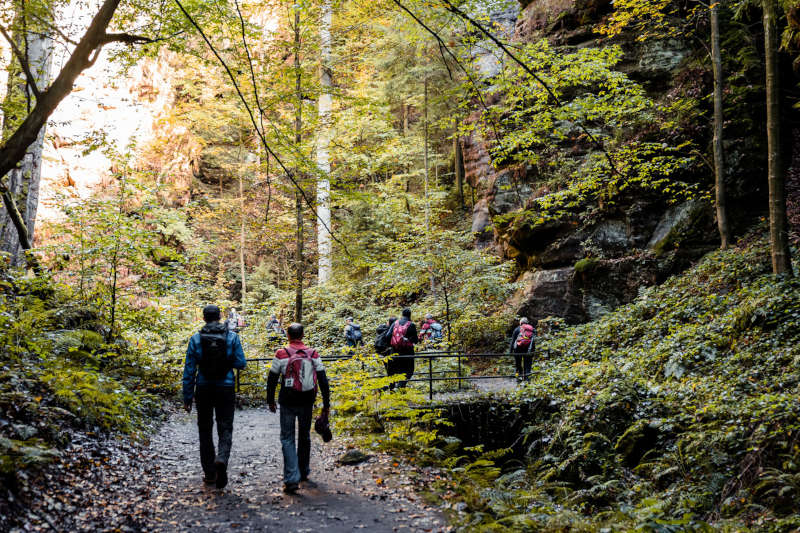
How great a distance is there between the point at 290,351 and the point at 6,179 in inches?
337

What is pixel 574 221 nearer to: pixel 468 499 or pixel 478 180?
pixel 478 180

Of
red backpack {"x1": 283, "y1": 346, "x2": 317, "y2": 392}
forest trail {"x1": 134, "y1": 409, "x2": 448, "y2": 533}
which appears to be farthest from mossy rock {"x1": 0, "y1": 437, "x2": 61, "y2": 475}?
red backpack {"x1": 283, "y1": 346, "x2": 317, "y2": 392}

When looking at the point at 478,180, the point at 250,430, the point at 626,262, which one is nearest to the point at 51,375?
the point at 250,430

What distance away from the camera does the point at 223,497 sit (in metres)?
5.15

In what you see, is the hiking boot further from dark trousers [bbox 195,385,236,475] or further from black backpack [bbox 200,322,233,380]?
black backpack [bbox 200,322,233,380]

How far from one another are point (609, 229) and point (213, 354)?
13940 millimetres

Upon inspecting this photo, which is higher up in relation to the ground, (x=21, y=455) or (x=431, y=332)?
(x=431, y=332)

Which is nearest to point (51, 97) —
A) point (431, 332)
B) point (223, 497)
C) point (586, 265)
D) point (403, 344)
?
point (223, 497)

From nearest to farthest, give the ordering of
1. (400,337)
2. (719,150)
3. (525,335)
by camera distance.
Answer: (400,337), (719,150), (525,335)

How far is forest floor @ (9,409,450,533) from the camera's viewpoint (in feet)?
14.1

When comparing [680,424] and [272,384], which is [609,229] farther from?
[272,384]

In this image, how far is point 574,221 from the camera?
54.4 ft

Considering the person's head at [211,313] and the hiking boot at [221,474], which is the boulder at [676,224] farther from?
the hiking boot at [221,474]

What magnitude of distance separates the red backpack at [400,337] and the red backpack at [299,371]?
501cm
